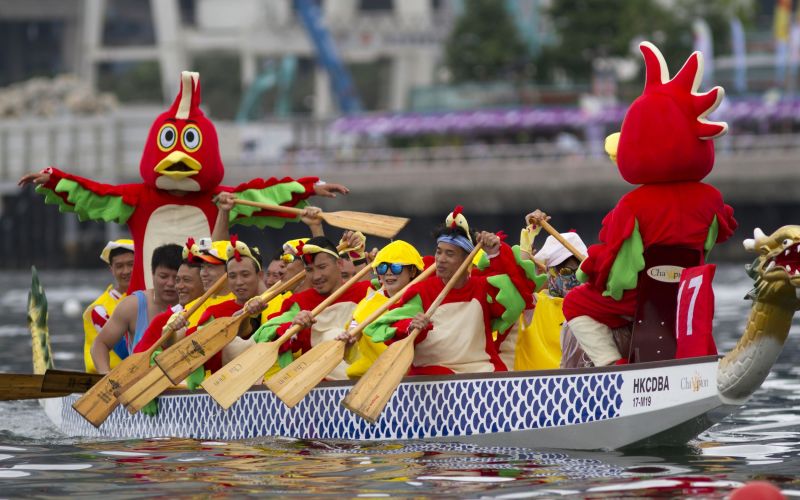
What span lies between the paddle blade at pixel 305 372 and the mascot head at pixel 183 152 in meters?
3.74

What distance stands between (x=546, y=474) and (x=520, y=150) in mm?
46991

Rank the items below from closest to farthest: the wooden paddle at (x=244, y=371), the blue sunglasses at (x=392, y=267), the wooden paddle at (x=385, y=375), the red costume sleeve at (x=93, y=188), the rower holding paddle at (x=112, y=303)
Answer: the wooden paddle at (x=385, y=375) → the blue sunglasses at (x=392, y=267) → the wooden paddle at (x=244, y=371) → the rower holding paddle at (x=112, y=303) → the red costume sleeve at (x=93, y=188)

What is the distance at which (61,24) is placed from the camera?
360 ft

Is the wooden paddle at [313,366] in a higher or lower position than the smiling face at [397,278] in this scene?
lower

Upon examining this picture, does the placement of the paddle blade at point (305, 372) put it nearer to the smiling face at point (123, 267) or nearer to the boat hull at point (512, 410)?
the boat hull at point (512, 410)

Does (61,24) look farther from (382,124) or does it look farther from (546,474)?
(546,474)

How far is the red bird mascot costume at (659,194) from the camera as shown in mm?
12477

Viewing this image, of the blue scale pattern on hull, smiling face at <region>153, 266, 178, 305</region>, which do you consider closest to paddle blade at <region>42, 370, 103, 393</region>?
the blue scale pattern on hull

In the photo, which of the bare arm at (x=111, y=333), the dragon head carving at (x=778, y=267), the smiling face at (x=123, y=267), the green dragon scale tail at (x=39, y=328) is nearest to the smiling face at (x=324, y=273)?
the bare arm at (x=111, y=333)

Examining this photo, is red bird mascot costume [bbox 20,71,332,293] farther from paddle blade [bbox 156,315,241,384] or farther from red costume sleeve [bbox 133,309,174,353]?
paddle blade [bbox 156,315,241,384]

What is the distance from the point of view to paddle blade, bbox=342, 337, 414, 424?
13.1 metres

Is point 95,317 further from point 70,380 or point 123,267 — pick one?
point 70,380

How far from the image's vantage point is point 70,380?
15.8 m

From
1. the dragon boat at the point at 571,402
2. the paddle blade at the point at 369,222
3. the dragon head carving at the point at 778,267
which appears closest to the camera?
the dragon head carving at the point at 778,267
